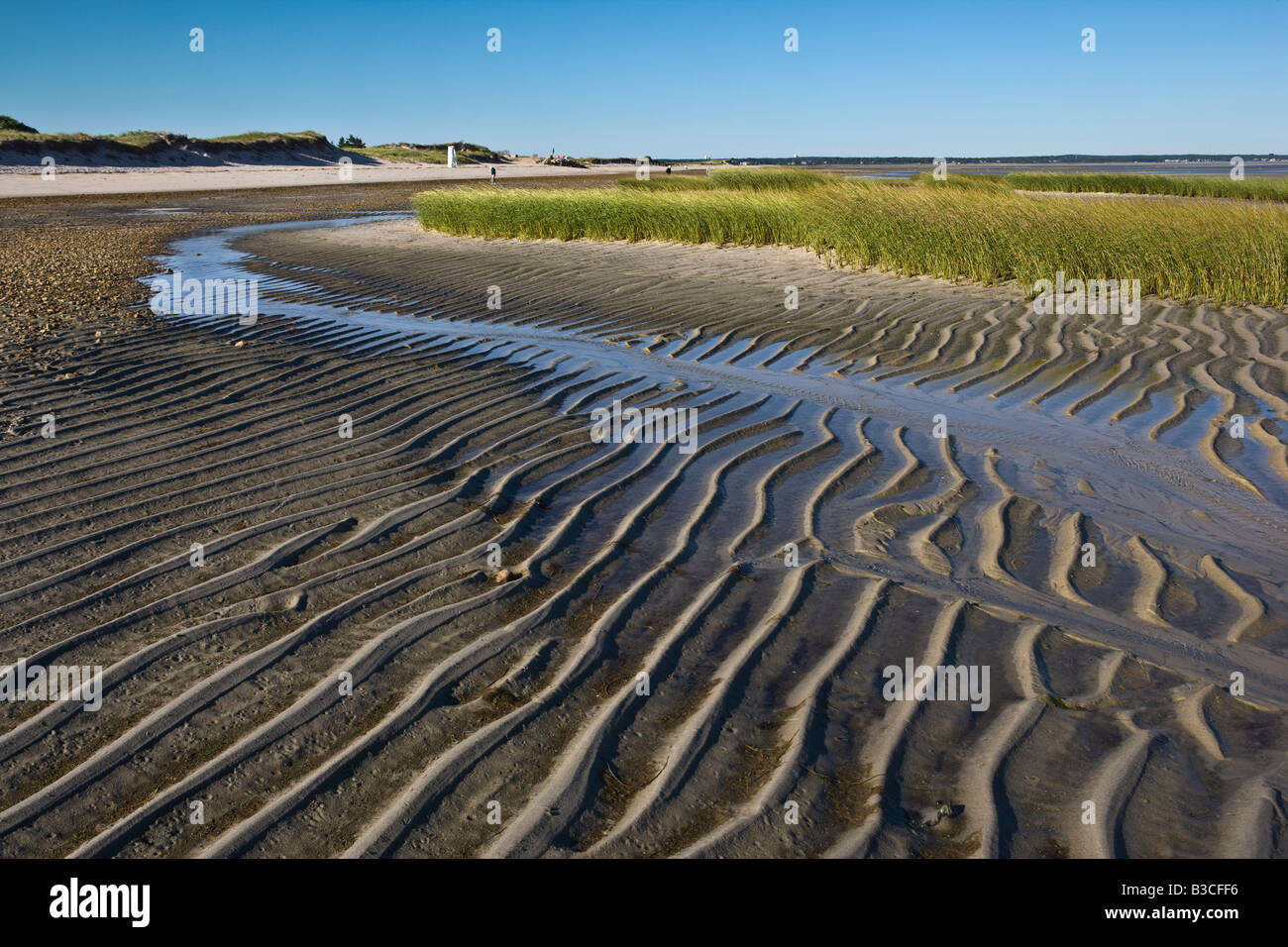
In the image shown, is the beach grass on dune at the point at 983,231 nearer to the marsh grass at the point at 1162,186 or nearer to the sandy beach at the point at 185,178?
the marsh grass at the point at 1162,186

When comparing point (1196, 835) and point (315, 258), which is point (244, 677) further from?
point (315, 258)

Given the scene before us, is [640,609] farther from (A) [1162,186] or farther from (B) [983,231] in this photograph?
(A) [1162,186]

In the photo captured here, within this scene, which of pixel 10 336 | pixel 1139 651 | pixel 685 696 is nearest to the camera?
pixel 685 696

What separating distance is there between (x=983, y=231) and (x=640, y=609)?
11138 mm

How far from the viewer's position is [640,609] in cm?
392

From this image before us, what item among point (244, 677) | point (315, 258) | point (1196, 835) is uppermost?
point (315, 258)

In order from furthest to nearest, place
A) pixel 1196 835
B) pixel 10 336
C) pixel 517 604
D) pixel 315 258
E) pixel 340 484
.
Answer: pixel 315 258 < pixel 10 336 < pixel 340 484 < pixel 517 604 < pixel 1196 835

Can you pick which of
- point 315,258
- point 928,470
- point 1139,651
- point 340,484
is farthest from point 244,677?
point 315,258

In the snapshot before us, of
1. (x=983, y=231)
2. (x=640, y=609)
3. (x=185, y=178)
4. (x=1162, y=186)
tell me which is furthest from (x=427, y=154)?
(x=640, y=609)

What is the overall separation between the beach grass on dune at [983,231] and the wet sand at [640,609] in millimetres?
3753

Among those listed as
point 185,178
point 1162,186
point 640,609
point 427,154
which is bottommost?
point 640,609

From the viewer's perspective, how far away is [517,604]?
12.9 feet
